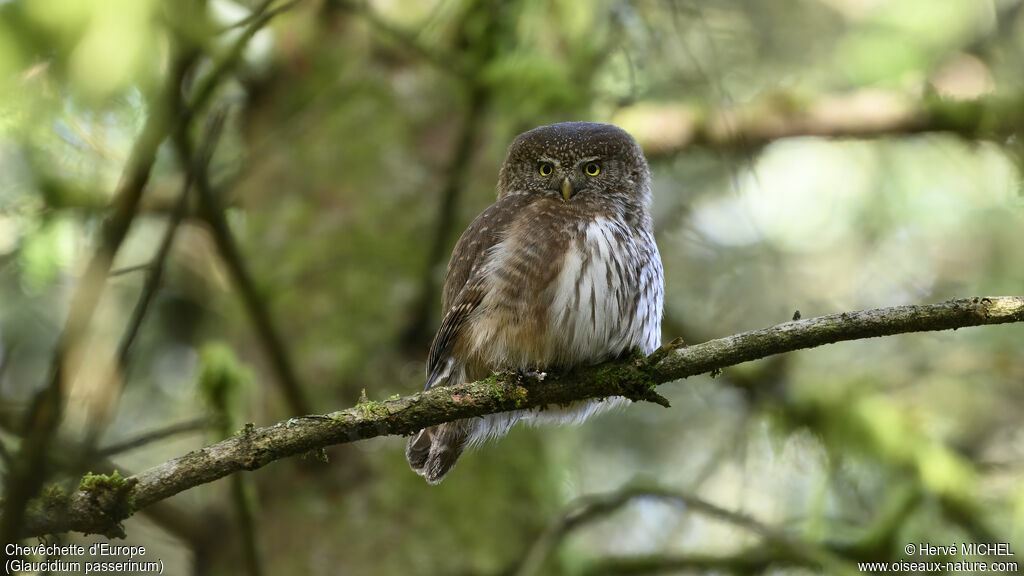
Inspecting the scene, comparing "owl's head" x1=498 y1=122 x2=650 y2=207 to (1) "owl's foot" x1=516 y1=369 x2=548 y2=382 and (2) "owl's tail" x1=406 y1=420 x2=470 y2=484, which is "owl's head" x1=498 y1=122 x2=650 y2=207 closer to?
(2) "owl's tail" x1=406 y1=420 x2=470 y2=484

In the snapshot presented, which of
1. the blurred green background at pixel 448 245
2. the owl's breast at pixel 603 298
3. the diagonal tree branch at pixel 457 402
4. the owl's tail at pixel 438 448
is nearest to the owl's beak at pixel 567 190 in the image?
the owl's breast at pixel 603 298

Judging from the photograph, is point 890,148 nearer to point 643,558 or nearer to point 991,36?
point 991,36

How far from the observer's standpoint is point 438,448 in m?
3.26

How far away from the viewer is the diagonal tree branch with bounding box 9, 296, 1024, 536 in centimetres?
203

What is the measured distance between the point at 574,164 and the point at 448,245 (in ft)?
3.10

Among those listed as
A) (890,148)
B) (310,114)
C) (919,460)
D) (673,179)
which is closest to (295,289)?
(310,114)

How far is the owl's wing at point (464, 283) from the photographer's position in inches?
128

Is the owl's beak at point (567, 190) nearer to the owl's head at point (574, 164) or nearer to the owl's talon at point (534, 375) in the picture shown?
the owl's head at point (574, 164)

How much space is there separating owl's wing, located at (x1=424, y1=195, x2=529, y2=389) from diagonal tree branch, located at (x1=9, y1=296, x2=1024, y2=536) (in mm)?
710

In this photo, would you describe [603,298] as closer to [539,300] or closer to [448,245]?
[539,300]

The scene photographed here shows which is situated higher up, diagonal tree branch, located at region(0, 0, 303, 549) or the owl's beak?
the owl's beak

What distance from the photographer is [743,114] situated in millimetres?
5258

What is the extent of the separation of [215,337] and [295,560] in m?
2.43

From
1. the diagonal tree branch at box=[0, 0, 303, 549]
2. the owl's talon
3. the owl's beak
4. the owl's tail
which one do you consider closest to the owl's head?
the owl's beak
